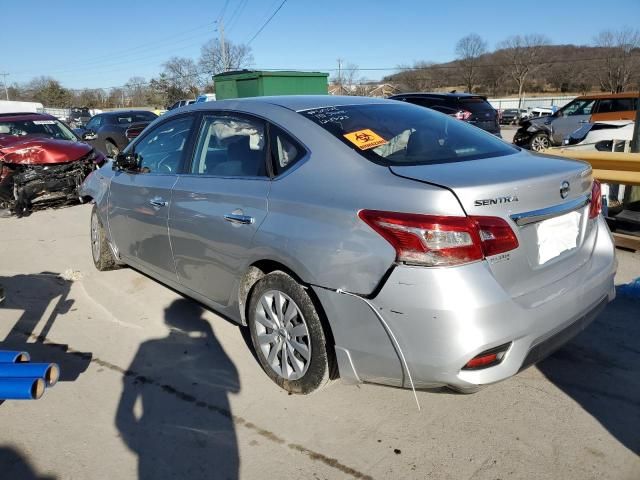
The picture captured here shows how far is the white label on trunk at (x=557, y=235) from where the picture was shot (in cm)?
241

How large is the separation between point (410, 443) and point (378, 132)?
5.52 ft

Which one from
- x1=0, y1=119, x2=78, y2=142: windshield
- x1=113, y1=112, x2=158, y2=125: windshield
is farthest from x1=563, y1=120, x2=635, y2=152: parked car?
x1=113, y1=112, x2=158, y2=125: windshield

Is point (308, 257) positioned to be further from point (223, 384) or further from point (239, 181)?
point (223, 384)

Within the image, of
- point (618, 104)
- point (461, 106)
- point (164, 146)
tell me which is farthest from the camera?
point (618, 104)

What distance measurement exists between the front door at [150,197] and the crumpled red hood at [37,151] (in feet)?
14.9

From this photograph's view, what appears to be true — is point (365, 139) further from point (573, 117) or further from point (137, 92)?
point (137, 92)

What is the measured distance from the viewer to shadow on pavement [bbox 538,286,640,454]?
2.64 meters

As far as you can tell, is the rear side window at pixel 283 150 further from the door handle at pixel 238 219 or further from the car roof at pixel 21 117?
the car roof at pixel 21 117

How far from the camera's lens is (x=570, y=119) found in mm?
16859

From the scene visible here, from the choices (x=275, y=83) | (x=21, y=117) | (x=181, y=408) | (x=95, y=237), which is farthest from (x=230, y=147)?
(x=275, y=83)

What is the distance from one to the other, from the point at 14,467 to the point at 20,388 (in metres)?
0.51

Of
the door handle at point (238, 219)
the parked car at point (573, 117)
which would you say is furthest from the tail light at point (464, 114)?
the door handle at point (238, 219)

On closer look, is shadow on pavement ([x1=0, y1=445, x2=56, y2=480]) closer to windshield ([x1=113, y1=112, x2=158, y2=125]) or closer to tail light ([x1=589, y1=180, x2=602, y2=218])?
tail light ([x1=589, y1=180, x2=602, y2=218])

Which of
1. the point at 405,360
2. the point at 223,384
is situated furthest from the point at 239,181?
the point at 405,360
